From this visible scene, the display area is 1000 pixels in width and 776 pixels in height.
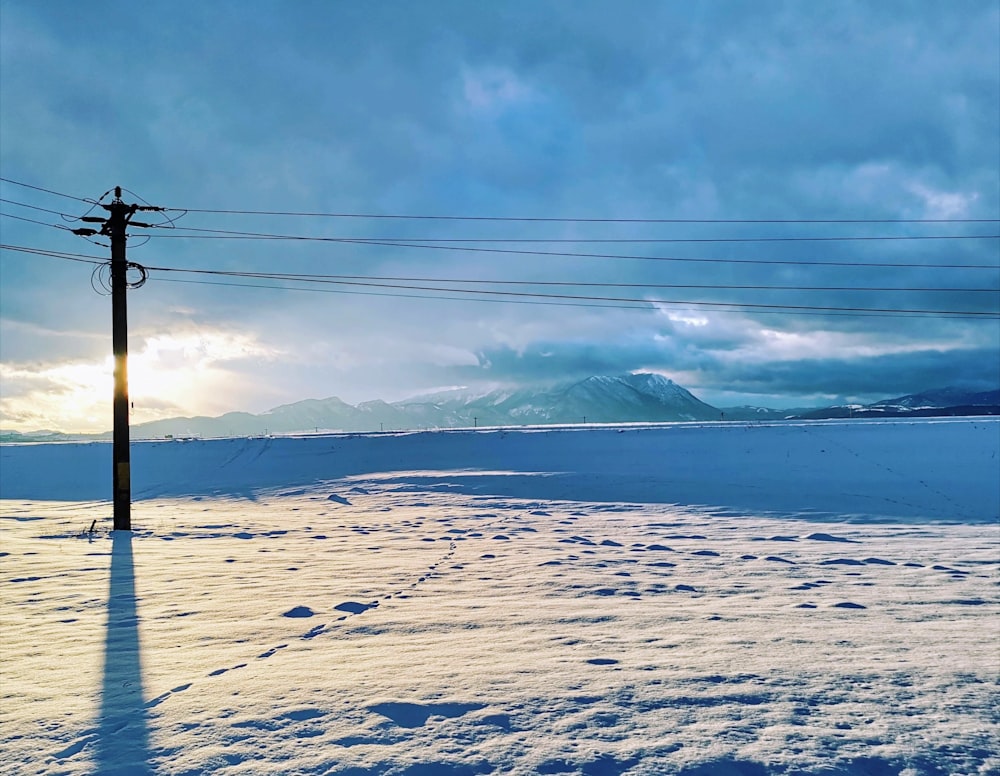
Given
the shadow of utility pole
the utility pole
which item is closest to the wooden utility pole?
the utility pole

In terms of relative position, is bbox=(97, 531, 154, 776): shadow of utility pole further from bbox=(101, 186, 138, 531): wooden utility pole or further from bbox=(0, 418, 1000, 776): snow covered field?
bbox=(101, 186, 138, 531): wooden utility pole

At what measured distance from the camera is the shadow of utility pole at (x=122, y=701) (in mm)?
3625

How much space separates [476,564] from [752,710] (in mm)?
6103

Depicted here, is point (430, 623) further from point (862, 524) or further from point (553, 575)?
point (862, 524)

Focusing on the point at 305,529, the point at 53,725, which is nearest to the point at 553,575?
the point at 53,725

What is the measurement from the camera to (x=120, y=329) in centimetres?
1495

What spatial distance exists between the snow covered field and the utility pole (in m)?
1.30

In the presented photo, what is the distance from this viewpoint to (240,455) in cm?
3803

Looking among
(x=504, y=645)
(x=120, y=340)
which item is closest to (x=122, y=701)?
(x=504, y=645)

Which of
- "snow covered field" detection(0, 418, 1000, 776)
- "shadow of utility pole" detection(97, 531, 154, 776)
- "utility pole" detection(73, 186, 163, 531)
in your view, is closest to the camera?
"shadow of utility pole" detection(97, 531, 154, 776)

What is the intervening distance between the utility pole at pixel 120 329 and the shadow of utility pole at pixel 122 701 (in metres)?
8.15

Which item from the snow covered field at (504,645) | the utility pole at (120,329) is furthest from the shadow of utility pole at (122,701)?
the utility pole at (120,329)

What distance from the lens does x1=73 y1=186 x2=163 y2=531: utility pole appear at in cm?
1469

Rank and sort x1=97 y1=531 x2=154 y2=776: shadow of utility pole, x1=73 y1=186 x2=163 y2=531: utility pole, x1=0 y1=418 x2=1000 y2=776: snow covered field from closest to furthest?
x1=97 y1=531 x2=154 y2=776: shadow of utility pole, x1=0 y1=418 x2=1000 y2=776: snow covered field, x1=73 y1=186 x2=163 y2=531: utility pole
